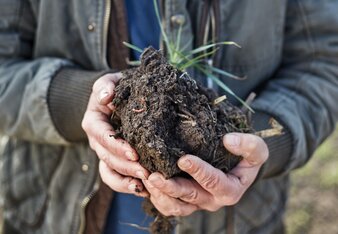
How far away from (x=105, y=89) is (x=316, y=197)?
2.34 meters

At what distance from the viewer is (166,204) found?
50.0 inches

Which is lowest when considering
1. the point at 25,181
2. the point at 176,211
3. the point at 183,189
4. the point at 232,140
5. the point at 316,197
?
the point at 316,197

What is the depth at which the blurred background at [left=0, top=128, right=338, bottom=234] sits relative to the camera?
9.88 ft

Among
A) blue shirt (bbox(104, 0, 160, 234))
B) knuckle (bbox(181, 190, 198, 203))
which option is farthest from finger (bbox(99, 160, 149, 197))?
blue shirt (bbox(104, 0, 160, 234))

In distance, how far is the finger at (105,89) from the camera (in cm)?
122

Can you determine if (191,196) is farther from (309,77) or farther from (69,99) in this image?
(309,77)

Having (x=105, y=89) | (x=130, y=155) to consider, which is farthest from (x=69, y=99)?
(x=130, y=155)

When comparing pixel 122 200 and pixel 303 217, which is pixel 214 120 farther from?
pixel 303 217

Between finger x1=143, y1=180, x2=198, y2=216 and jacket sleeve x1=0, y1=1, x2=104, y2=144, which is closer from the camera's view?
finger x1=143, y1=180, x2=198, y2=216

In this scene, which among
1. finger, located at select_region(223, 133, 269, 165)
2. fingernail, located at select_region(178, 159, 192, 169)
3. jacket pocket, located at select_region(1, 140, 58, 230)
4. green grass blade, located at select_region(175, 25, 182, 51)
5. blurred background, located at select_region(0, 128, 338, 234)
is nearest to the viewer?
fingernail, located at select_region(178, 159, 192, 169)

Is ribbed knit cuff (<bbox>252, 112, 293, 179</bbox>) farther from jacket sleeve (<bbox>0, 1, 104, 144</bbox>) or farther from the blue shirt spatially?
jacket sleeve (<bbox>0, 1, 104, 144</bbox>)

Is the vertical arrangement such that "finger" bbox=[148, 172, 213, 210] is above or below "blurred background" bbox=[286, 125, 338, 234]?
above

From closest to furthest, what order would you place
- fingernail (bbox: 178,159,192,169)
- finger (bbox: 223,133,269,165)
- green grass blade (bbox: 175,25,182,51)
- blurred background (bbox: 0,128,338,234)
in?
fingernail (bbox: 178,159,192,169), finger (bbox: 223,133,269,165), green grass blade (bbox: 175,25,182,51), blurred background (bbox: 0,128,338,234)

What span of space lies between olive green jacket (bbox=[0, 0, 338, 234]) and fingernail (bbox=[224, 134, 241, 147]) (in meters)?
0.34
